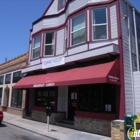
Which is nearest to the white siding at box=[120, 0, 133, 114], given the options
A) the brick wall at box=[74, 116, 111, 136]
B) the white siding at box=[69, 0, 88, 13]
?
the brick wall at box=[74, 116, 111, 136]

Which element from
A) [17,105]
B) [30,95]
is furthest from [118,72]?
[17,105]

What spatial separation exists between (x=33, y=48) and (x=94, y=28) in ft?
22.5

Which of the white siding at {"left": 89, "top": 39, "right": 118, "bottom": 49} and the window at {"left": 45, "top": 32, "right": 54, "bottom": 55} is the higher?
the window at {"left": 45, "top": 32, "right": 54, "bottom": 55}

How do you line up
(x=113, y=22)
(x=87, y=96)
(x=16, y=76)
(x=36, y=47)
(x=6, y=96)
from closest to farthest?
1. (x=113, y=22)
2. (x=87, y=96)
3. (x=36, y=47)
4. (x=16, y=76)
5. (x=6, y=96)

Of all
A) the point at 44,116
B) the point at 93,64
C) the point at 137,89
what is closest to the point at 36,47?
the point at 44,116

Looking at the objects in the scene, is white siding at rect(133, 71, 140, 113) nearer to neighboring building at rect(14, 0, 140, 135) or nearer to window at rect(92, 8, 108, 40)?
neighboring building at rect(14, 0, 140, 135)

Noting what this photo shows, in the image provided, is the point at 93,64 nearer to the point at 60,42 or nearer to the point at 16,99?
the point at 60,42

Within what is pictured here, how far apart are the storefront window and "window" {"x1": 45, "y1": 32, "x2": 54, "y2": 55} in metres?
4.58

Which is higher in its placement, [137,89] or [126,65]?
[126,65]

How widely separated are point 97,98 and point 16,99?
11.7 meters

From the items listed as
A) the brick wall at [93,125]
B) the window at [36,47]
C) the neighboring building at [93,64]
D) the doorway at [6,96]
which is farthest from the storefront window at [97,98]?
the doorway at [6,96]

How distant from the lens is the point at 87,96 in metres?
10.7

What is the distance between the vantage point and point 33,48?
15.6 m

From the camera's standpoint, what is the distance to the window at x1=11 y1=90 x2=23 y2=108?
1828cm
